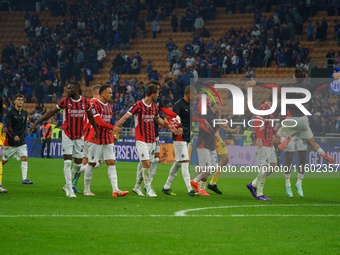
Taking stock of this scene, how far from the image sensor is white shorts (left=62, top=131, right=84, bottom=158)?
12.1 meters

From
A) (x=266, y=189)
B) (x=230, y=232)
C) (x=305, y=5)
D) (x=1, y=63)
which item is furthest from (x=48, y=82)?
(x=230, y=232)

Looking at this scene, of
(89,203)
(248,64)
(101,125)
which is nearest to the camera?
(89,203)

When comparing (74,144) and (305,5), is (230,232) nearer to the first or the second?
(74,144)

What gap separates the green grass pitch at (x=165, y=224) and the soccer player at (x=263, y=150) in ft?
0.97

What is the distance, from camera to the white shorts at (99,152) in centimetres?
1243

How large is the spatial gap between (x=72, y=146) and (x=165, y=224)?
4.18m

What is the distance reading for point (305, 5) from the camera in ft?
108

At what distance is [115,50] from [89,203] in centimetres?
2849

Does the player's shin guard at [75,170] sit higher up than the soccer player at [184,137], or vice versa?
the soccer player at [184,137]

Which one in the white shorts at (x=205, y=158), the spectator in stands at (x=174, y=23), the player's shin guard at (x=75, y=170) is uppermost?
the spectator in stands at (x=174, y=23)

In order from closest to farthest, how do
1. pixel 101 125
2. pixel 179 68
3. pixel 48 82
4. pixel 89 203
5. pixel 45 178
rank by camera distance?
pixel 89 203 < pixel 101 125 < pixel 45 178 < pixel 179 68 < pixel 48 82

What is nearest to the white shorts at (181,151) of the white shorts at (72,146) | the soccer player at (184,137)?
the soccer player at (184,137)

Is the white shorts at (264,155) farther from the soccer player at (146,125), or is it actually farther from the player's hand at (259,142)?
the soccer player at (146,125)

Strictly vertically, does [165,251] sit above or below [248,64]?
below
